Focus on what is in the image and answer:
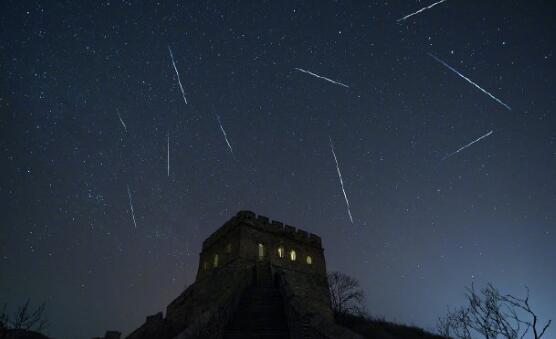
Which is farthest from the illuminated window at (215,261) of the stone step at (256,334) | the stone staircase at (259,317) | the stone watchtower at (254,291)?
the stone step at (256,334)

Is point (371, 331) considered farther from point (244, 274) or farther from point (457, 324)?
point (457, 324)

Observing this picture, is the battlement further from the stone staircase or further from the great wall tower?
the stone staircase

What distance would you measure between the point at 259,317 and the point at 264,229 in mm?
11336

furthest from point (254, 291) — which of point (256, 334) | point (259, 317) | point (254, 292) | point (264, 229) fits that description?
point (264, 229)

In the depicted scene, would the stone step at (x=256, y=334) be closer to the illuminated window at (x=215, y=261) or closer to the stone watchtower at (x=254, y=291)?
the stone watchtower at (x=254, y=291)

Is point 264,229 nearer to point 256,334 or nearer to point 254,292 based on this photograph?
point 254,292

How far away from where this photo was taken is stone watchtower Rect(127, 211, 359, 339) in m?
11.7

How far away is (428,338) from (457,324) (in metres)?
5.87

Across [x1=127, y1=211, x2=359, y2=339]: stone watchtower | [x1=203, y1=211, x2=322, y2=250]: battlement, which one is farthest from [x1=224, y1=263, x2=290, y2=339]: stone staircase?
[x1=203, y1=211, x2=322, y2=250]: battlement

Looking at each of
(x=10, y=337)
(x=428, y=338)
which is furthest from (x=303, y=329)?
(x=10, y=337)

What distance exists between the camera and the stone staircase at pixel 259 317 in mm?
11938

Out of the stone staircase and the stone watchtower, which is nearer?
the stone watchtower

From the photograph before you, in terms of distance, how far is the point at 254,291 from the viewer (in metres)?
17.4

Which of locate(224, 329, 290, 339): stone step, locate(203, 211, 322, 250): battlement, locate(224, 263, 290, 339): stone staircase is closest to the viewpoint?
locate(224, 329, 290, 339): stone step
